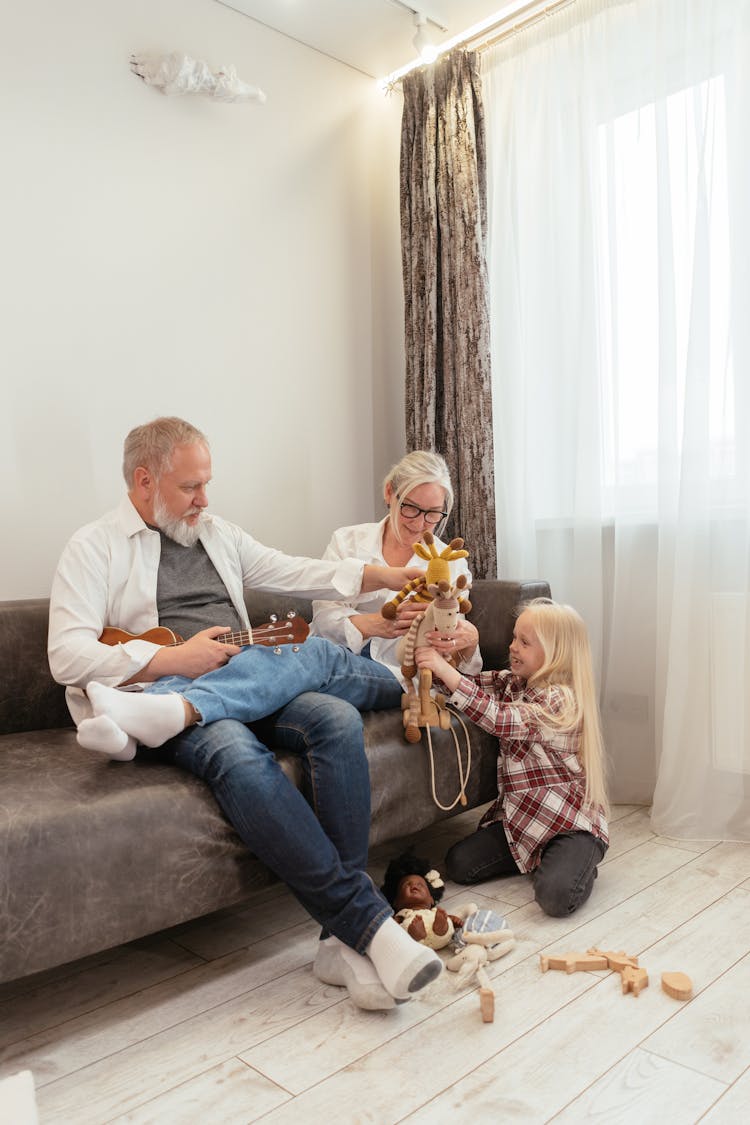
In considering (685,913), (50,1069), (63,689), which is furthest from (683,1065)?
(63,689)

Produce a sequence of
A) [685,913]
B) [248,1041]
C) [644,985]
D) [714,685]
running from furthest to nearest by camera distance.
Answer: [714,685] < [685,913] < [644,985] < [248,1041]

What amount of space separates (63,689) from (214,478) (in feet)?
2.94

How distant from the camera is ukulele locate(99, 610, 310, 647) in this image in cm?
191

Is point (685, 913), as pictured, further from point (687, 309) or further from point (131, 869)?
point (687, 309)

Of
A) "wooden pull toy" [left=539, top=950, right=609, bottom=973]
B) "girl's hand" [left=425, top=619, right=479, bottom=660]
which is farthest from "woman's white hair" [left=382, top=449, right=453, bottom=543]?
"wooden pull toy" [left=539, top=950, right=609, bottom=973]

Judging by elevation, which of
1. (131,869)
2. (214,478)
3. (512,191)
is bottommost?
(131,869)

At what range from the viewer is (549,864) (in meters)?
1.92

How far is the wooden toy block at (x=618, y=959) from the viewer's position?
1.61 meters

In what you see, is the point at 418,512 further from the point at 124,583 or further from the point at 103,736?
the point at 103,736

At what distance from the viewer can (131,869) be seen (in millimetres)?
1459

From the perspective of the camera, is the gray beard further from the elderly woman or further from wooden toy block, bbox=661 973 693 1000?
wooden toy block, bbox=661 973 693 1000

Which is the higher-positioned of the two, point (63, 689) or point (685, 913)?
point (63, 689)

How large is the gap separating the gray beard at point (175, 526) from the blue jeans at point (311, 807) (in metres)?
0.57

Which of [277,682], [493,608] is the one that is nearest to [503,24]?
[493,608]
